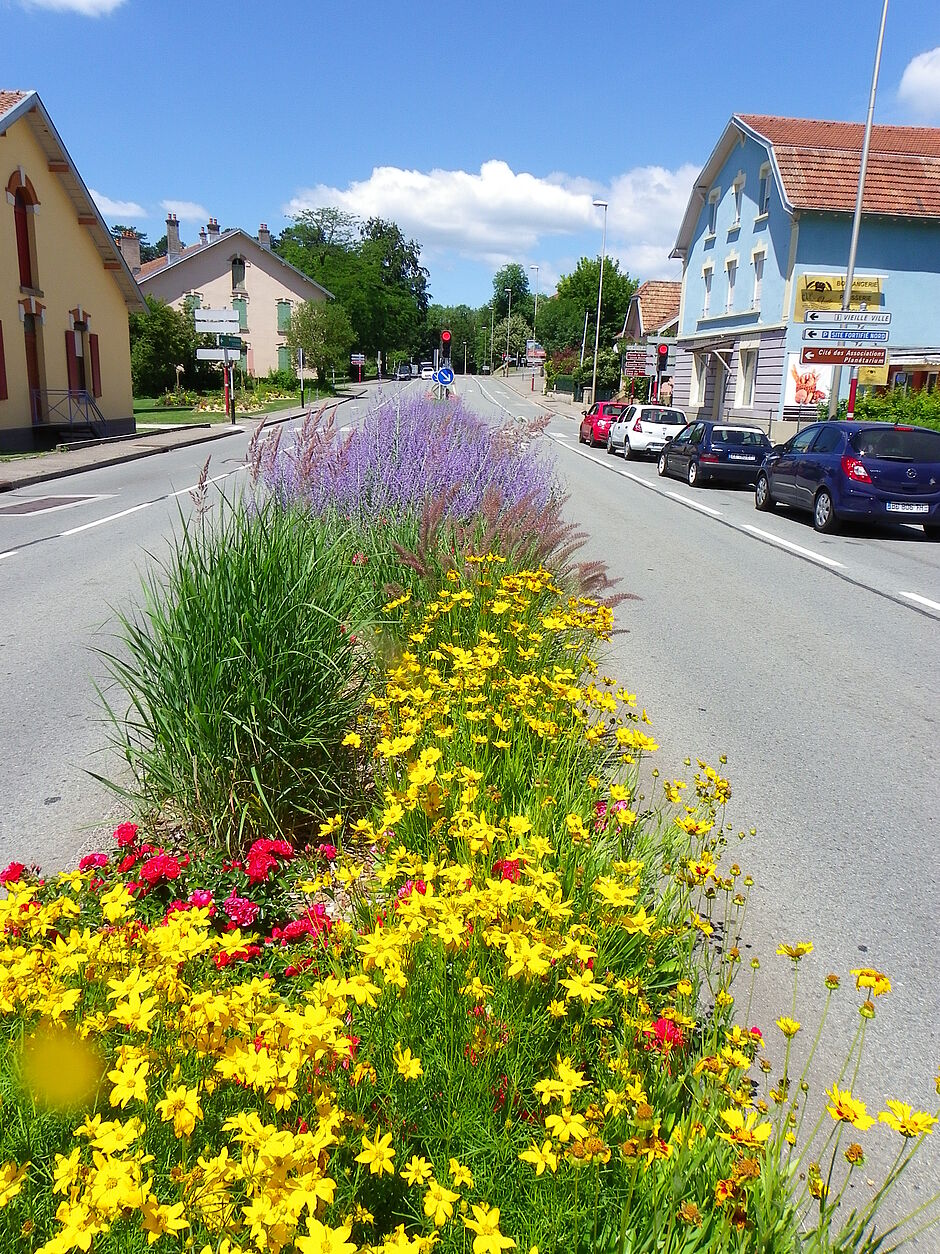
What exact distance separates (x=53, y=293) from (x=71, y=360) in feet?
6.33

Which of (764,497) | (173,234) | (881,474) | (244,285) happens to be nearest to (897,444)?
(881,474)

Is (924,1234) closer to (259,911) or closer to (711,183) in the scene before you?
(259,911)

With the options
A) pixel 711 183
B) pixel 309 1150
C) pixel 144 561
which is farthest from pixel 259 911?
pixel 711 183

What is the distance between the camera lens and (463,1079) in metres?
2.08

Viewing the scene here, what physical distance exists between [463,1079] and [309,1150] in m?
0.56

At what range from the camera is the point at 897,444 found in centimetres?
1384

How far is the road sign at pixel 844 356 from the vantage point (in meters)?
21.8

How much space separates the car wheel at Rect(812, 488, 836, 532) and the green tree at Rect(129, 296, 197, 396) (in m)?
40.4

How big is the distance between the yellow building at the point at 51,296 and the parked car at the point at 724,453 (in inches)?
662

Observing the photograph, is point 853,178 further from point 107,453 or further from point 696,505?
point 107,453

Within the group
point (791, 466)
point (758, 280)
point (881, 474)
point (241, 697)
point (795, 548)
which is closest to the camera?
point (241, 697)

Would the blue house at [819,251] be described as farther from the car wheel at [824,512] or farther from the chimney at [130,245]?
the chimney at [130,245]

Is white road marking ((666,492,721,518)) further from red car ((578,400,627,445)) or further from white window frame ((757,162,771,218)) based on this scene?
white window frame ((757,162,771,218))

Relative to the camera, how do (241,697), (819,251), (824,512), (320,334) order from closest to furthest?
(241,697)
(824,512)
(819,251)
(320,334)
